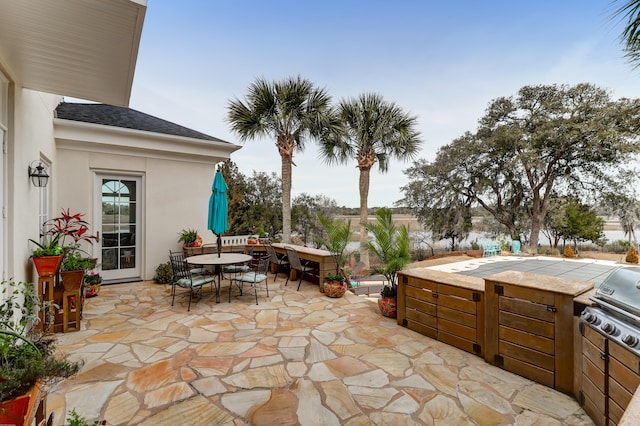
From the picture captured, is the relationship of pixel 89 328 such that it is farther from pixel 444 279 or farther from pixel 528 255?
pixel 528 255

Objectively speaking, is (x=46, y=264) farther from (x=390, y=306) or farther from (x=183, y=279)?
(x=390, y=306)

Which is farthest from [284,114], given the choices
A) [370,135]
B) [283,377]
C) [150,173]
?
[283,377]

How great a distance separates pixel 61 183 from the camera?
6.00 metres

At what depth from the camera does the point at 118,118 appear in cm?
703

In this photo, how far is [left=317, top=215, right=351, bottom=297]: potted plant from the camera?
560cm

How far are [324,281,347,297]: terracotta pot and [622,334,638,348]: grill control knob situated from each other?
4.12 meters

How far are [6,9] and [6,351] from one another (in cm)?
225

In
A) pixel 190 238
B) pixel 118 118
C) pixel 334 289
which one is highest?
pixel 118 118

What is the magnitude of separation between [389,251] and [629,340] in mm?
2992

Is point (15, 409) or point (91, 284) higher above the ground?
point (15, 409)

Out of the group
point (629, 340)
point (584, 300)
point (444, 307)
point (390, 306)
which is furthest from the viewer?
point (390, 306)

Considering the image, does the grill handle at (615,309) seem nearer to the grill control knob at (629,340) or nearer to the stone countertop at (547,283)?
the grill control knob at (629,340)

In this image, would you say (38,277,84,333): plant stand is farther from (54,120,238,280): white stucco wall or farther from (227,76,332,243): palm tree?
(227,76,332,243): palm tree

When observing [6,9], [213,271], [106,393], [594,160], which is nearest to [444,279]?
[106,393]
